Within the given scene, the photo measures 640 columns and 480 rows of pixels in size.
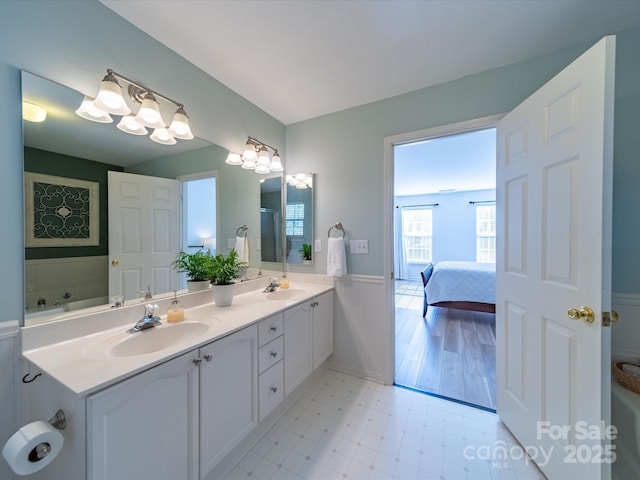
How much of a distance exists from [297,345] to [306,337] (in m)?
0.13

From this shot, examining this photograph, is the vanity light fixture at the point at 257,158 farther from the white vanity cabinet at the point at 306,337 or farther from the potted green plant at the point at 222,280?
the white vanity cabinet at the point at 306,337

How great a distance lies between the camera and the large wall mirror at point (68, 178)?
3.46ft

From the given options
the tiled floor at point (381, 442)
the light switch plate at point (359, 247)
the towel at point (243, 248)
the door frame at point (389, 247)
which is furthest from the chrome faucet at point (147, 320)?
the door frame at point (389, 247)

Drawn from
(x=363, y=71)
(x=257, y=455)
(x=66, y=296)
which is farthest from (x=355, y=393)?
(x=363, y=71)

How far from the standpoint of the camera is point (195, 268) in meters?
1.64

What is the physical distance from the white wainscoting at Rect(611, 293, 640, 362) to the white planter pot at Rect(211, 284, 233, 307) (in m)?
2.31

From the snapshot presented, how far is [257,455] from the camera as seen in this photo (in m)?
1.41

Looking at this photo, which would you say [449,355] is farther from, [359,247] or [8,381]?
[8,381]

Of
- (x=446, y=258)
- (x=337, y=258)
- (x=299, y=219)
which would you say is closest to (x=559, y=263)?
(x=337, y=258)

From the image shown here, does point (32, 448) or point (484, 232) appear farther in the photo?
point (484, 232)

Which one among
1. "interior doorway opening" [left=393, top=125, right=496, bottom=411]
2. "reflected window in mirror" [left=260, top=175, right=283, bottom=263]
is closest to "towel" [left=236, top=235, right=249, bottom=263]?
"reflected window in mirror" [left=260, top=175, right=283, bottom=263]

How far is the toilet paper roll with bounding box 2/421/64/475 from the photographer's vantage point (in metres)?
0.73

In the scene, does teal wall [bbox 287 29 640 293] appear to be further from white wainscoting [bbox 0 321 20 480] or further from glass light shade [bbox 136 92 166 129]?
white wainscoting [bbox 0 321 20 480]

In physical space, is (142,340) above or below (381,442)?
above
